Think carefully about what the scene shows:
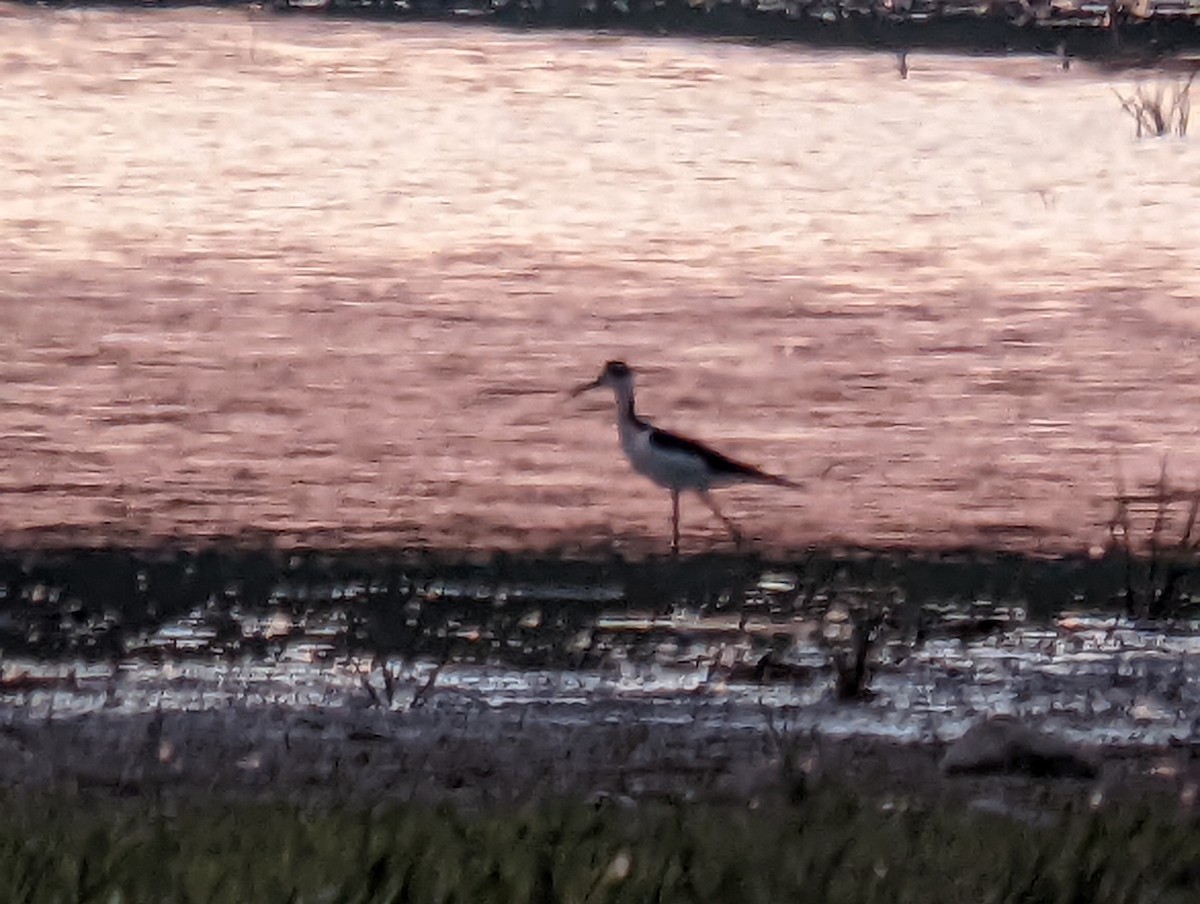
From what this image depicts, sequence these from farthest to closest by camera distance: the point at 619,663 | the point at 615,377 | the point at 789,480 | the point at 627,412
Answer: the point at 789,480, the point at 615,377, the point at 627,412, the point at 619,663

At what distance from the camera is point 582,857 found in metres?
3.80

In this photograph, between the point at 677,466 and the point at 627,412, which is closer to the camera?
the point at 677,466

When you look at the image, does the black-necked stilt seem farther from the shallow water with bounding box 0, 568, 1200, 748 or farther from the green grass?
the green grass

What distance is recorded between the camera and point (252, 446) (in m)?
8.01

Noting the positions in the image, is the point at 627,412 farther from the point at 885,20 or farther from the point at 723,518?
the point at 885,20

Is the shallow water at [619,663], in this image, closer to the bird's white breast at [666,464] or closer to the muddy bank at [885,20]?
the bird's white breast at [666,464]

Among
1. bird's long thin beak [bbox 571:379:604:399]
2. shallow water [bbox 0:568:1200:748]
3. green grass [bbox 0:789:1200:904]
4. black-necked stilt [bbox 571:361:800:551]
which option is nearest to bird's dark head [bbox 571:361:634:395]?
bird's long thin beak [bbox 571:379:604:399]

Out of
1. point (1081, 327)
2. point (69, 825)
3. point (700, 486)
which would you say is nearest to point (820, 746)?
→ point (69, 825)

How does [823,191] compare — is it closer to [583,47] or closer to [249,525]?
[583,47]

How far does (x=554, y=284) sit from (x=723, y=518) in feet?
8.78

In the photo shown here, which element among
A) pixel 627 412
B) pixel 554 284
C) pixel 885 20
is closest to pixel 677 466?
pixel 627 412

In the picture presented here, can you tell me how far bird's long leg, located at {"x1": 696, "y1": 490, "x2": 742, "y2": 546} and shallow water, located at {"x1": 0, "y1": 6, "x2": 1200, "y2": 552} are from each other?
0.05 meters

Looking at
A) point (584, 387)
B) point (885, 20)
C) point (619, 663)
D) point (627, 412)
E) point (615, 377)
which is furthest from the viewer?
point (885, 20)

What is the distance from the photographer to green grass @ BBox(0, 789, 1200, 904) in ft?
12.1
